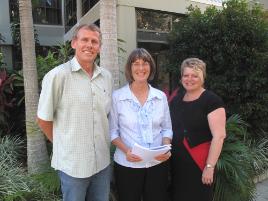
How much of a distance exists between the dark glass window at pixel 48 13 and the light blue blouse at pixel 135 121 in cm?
1693

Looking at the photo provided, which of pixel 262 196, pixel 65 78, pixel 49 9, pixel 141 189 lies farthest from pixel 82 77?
pixel 49 9

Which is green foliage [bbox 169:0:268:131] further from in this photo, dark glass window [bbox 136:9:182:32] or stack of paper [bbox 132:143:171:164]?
stack of paper [bbox 132:143:171:164]

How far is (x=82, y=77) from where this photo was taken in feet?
9.03

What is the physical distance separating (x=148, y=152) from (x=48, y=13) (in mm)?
17909

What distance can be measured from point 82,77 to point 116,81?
75.8 inches

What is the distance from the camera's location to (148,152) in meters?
2.92

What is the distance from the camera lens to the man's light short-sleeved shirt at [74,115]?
266 centimetres

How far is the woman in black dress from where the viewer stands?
3.25 meters

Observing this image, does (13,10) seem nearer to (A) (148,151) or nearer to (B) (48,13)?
(B) (48,13)

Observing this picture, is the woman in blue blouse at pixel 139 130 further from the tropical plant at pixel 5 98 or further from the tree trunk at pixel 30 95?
the tropical plant at pixel 5 98

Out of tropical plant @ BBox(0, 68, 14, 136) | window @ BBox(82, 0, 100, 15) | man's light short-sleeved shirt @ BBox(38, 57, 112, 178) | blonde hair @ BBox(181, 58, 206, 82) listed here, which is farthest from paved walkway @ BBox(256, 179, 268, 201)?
window @ BBox(82, 0, 100, 15)

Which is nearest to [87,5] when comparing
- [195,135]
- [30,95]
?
[30,95]

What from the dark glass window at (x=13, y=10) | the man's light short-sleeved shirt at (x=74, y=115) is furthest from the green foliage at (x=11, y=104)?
the dark glass window at (x=13, y=10)

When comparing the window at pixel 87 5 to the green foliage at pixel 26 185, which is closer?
the green foliage at pixel 26 185
